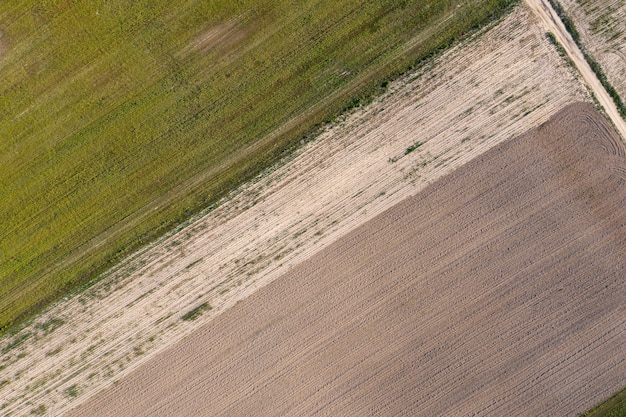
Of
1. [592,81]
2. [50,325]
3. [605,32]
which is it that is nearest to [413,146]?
[592,81]

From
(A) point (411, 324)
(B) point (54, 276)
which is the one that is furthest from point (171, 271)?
(A) point (411, 324)

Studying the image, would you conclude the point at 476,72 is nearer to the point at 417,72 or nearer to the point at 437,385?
the point at 417,72

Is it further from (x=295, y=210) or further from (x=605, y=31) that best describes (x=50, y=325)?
(x=605, y=31)

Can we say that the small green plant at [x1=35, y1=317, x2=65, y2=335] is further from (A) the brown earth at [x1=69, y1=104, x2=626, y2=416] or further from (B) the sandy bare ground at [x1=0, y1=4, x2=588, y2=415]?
(A) the brown earth at [x1=69, y1=104, x2=626, y2=416]

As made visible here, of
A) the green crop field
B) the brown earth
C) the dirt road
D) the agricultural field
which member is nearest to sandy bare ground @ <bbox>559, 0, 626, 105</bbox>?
the agricultural field

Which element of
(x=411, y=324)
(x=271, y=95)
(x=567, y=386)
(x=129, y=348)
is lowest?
(x=567, y=386)

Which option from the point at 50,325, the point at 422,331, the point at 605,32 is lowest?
the point at 422,331

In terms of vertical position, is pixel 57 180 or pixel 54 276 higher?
pixel 57 180
